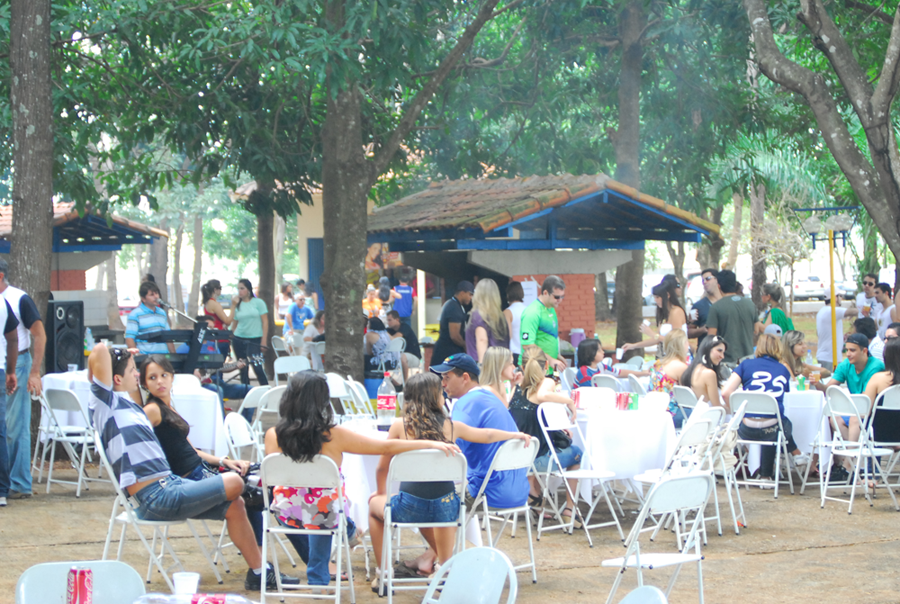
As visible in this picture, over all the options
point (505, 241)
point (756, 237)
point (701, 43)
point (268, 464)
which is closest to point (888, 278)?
point (756, 237)

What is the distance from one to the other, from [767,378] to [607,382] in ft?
4.54

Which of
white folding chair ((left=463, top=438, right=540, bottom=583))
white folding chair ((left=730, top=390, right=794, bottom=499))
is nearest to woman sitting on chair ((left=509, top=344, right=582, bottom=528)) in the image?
white folding chair ((left=463, top=438, right=540, bottom=583))

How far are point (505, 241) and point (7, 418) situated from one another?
6604 millimetres

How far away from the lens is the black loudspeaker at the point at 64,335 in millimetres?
8828

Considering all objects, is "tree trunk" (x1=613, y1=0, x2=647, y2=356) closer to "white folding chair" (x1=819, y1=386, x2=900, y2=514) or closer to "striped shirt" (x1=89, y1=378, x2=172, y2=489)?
"white folding chair" (x1=819, y1=386, x2=900, y2=514)

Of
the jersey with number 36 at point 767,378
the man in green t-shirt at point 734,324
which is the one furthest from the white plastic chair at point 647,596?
the man in green t-shirt at point 734,324

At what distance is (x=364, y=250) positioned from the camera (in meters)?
10.3

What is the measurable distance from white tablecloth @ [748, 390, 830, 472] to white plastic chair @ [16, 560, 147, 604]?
20.6 ft

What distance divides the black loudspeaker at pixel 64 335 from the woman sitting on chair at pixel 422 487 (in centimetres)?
490

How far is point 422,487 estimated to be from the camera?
16.0 feet

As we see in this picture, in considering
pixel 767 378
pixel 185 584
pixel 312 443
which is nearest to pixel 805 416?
pixel 767 378

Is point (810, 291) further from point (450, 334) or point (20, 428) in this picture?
point (20, 428)

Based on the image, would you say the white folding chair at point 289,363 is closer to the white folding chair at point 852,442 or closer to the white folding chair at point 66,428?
the white folding chair at point 66,428

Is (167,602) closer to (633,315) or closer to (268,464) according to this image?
(268,464)
